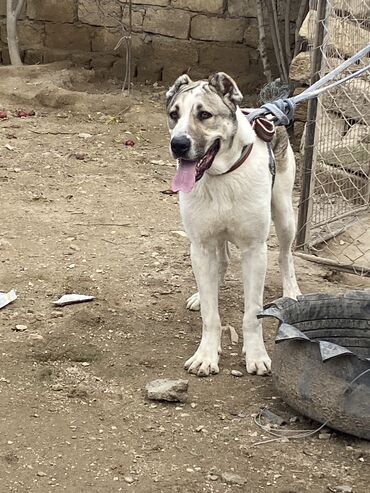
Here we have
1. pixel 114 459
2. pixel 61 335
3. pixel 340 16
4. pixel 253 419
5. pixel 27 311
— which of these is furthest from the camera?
pixel 340 16

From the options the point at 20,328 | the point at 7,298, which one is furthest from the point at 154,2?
the point at 20,328

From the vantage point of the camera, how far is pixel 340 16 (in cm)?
604

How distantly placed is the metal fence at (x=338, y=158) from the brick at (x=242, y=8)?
2.50 m

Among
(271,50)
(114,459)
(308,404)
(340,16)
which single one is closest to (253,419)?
(308,404)

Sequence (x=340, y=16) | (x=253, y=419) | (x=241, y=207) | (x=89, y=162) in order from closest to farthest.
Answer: (x=253, y=419), (x=241, y=207), (x=340, y=16), (x=89, y=162)

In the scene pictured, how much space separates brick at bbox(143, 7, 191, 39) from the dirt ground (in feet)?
6.76

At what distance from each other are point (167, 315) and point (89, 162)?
9.01ft

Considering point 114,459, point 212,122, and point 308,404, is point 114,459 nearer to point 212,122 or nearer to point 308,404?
point 308,404

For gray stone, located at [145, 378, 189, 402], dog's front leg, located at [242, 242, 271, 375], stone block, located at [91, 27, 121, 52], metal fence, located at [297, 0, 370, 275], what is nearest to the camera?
gray stone, located at [145, 378, 189, 402]

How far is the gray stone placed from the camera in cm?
383

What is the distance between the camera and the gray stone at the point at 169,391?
3828mm

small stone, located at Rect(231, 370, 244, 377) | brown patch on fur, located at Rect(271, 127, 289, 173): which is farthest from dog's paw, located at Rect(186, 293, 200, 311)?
brown patch on fur, located at Rect(271, 127, 289, 173)

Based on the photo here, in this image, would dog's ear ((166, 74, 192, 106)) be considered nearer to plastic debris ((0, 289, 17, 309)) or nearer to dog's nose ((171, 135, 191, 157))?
dog's nose ((171, 135, 191, 157))

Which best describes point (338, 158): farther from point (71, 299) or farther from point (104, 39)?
point (104, 39)
